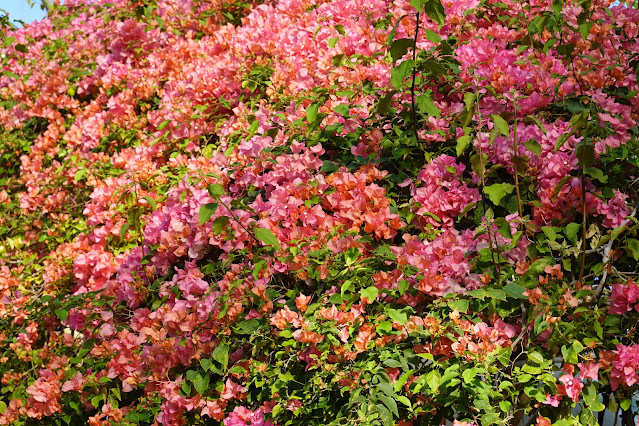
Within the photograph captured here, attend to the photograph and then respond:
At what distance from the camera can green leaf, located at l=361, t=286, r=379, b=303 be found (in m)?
2.11

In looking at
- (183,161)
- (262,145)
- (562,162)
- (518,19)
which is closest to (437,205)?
(562,162)

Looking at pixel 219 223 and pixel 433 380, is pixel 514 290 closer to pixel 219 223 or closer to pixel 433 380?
pixel 433 380

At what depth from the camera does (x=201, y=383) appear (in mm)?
Result: 2303

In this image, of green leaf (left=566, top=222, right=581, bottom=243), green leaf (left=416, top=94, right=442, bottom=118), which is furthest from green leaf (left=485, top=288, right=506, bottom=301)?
green leaf (left=416, top=94, right=442, bottom=118)

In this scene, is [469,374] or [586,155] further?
[586,155]

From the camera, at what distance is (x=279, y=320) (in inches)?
85.1

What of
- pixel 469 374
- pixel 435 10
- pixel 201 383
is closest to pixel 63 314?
pixel 201 383

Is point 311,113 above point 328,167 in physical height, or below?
above

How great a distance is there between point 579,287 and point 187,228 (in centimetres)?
157

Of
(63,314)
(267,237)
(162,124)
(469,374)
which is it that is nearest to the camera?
(469,374)

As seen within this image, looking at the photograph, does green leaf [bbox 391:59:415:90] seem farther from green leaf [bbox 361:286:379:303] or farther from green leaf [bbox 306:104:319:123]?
green leaf [bbox 361:286:379:303]

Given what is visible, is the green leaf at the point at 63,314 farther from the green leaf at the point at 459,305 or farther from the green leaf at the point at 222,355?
the green leaf at the point at 459,305

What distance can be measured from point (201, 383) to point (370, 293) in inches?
27.7

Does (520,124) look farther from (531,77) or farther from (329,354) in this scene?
(329,354)
